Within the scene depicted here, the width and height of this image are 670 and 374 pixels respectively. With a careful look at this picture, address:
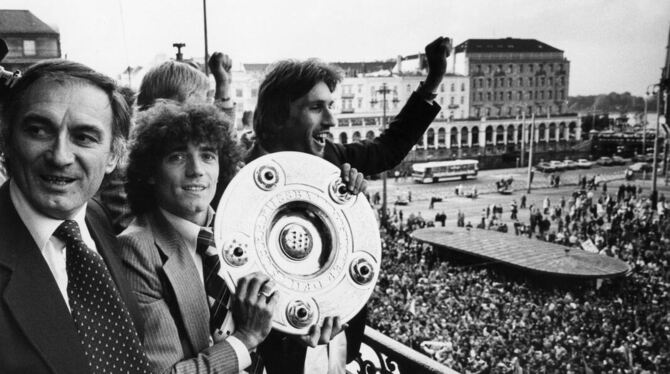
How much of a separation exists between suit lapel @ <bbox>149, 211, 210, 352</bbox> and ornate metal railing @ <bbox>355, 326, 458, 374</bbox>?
93 cm

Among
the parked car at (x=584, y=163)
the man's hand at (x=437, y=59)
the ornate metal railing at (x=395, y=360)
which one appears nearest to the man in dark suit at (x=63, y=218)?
the man's hand at (x=437, y=59)

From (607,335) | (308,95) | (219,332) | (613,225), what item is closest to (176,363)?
(219,332)

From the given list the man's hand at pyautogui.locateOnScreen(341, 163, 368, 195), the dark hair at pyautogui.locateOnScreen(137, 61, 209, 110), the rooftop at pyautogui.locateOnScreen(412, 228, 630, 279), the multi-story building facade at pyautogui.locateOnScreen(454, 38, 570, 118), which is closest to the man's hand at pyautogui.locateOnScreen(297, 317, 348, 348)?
the man's hand at pyautogui.locateOnScreen(341, 163, 368, 195)

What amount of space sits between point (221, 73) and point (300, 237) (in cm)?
69

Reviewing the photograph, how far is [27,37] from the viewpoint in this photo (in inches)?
90.8

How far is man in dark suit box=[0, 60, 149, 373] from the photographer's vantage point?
0.73 meters

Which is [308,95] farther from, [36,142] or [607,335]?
[607,335]

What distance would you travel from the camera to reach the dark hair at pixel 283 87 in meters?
1.24

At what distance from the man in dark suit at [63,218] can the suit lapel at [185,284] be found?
0.09 meters

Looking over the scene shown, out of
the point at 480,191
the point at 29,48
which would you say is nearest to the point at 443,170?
the point at 480,191

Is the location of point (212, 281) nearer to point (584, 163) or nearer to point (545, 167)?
point (584, 163)

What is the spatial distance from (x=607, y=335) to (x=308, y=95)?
5392mm

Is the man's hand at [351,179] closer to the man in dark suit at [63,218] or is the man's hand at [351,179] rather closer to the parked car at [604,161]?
the man in dark suit at [63,218]

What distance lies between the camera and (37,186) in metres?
0.77
